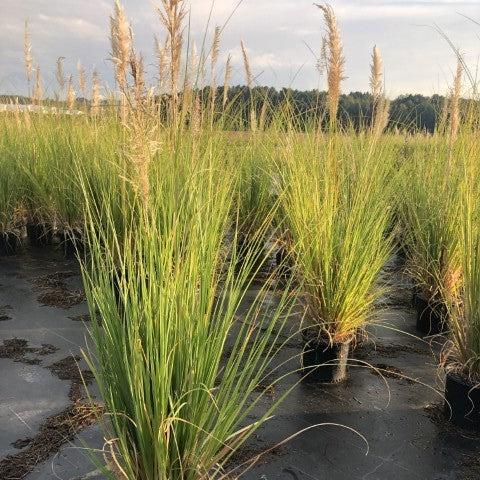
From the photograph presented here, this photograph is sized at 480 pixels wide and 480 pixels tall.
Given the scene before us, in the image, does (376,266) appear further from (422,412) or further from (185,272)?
(185,272)

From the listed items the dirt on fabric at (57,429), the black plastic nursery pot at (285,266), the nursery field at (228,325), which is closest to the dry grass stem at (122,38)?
the nursery field at (228,325)

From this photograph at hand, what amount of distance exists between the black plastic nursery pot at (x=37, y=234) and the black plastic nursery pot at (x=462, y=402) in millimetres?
3844

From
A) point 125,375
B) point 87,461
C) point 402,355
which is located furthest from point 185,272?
point 402,355

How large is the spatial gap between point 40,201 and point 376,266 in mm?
3452

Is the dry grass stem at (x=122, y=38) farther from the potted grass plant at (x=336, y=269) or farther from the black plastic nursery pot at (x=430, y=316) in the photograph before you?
the black plastic nursery pot at (x=430, y=316)

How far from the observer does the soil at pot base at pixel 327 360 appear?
7.97 ft

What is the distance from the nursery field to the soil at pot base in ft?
0.04

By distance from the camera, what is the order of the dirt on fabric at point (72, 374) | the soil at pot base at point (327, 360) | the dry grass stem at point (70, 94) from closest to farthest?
the dirt on fabric at point (72, 374)
the soil at pot base at point (327, 360)
the dry grass stem at point (70, 94)

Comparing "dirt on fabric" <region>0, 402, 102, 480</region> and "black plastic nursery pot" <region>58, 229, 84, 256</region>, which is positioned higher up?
"black plastic nursery pot" <region>58, 229, 84, 256</region>

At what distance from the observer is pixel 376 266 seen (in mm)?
2574

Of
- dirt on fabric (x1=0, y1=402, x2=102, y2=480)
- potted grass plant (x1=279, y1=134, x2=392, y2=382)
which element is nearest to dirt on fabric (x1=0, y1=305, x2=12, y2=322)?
dirt on fabric (x1=0, y1=402, x2=102, y2=480)

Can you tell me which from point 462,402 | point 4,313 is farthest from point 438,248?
point 4,313

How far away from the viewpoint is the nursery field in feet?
4.62

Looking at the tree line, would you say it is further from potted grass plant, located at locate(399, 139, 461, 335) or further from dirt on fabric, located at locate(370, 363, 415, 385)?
dirt on fabric, located at locate(370, 363, 415, 385)
